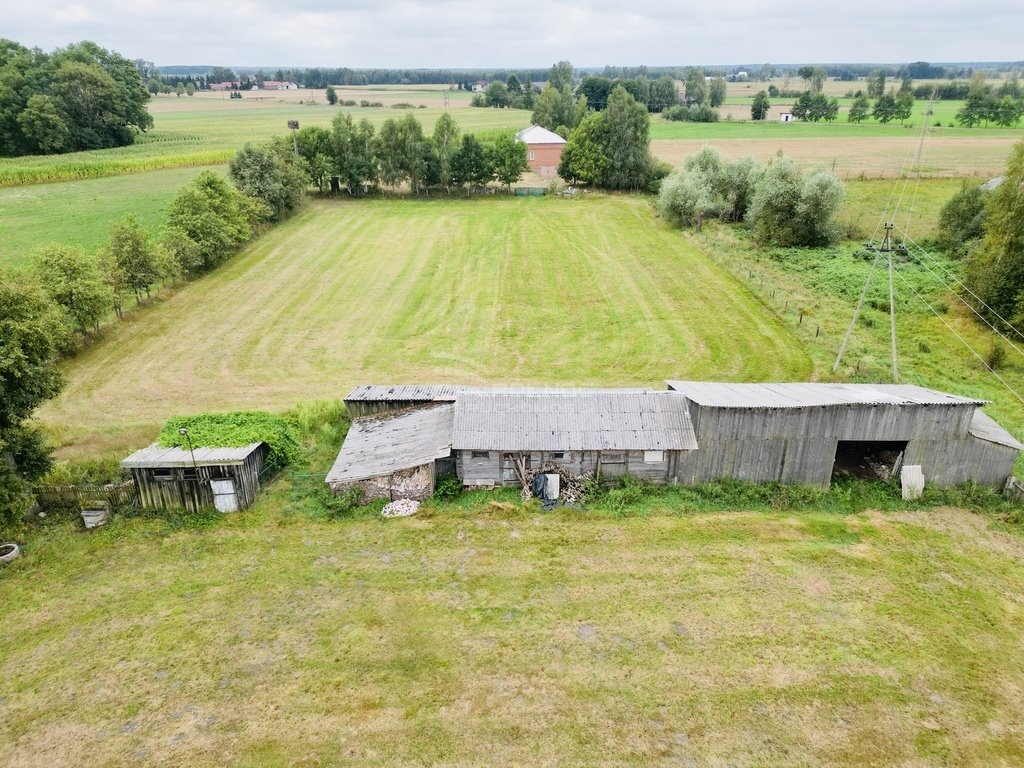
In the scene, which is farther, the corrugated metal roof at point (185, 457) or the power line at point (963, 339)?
the power line at point (963, 339)

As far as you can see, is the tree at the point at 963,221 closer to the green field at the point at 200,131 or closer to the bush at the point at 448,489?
the bush at the point at 448,489

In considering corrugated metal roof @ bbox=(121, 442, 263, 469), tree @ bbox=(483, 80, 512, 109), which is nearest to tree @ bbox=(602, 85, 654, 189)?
corrugated metal roof @ bbox=(121, 442, 263, 469)

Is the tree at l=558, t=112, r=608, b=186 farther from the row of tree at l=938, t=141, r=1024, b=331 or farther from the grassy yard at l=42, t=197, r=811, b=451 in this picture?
the row of tree at l=938, t=141, r=1024, b=331

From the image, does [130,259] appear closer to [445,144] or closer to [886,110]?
[445,144]

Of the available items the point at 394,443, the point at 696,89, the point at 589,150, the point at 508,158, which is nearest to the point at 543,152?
the point at 589,150

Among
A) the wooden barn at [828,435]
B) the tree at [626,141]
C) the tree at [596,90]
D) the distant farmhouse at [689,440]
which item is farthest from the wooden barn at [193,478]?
the tree at [596,90]

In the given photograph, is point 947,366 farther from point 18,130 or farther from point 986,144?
point 18,130
